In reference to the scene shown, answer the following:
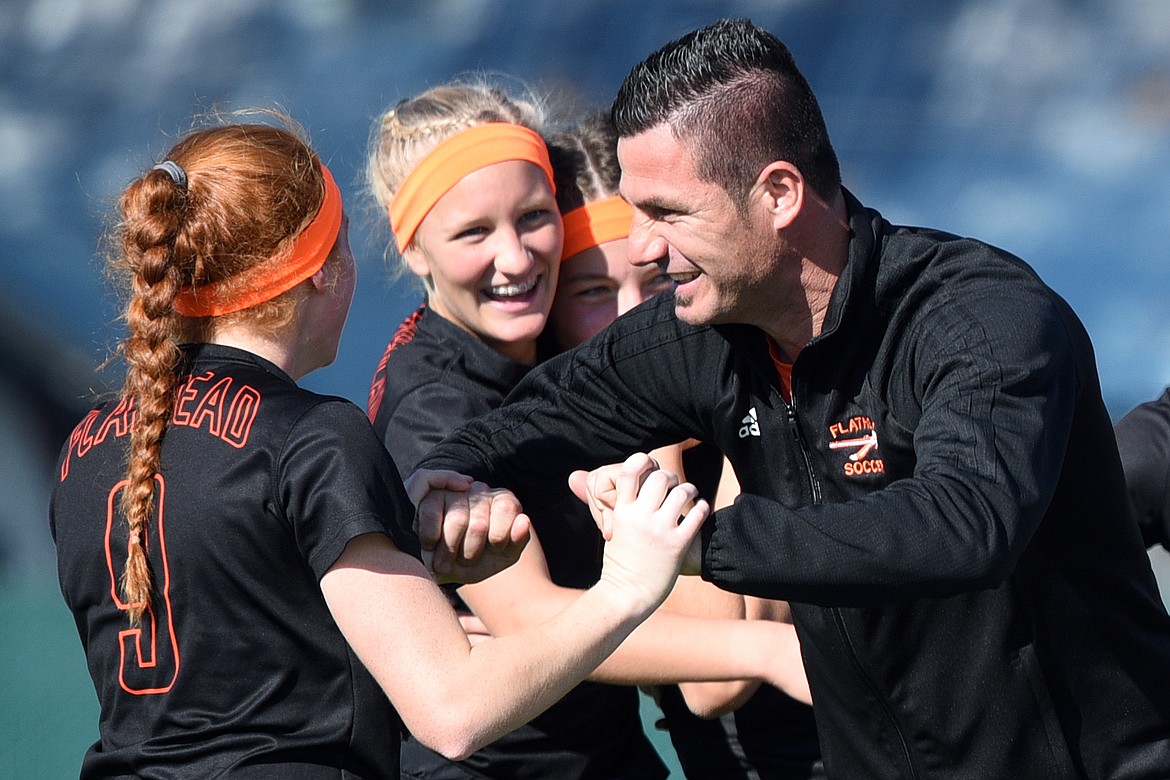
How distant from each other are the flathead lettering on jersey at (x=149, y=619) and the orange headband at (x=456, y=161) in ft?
3.73

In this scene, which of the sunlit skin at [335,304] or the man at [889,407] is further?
the sunlit skin at [335,304]

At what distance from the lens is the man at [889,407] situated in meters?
1.76

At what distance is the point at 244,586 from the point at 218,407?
Result: 0.23m

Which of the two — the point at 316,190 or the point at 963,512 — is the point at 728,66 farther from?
the point at 963,512

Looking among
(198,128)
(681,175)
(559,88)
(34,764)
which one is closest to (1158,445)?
(681,175)

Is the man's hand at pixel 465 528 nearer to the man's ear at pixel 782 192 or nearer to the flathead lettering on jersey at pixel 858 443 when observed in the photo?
the flathead lettering on jersey at pixel 858 443

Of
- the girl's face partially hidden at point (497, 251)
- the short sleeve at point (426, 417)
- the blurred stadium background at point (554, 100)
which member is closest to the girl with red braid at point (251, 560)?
the short sleeve at point (426, 417)

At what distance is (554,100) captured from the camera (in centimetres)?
577

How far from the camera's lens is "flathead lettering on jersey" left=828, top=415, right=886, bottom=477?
6.39 ft

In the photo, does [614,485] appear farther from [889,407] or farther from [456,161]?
[456,161]

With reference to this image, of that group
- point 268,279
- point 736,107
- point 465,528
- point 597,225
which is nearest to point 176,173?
point 268,279

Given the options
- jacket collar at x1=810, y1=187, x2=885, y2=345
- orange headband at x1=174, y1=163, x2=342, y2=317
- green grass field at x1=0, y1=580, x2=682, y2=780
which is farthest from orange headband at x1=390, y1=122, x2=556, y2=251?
green grass field at x1=0, y1=580, x2=682, y2=780

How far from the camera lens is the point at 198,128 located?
2.07m

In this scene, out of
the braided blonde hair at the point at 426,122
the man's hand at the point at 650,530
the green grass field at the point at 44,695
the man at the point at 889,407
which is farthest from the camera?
the green grass field at the point at 44,695
